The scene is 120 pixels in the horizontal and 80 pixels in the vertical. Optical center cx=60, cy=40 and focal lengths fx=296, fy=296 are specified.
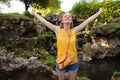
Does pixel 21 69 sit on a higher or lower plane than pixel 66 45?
lower

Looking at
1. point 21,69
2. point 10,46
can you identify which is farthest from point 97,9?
point 21,69

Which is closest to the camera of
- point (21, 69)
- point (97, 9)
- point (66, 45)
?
point (66, 45)

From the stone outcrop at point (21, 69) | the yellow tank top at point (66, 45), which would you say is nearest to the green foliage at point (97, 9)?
the stone outcrop at point (21, 69)

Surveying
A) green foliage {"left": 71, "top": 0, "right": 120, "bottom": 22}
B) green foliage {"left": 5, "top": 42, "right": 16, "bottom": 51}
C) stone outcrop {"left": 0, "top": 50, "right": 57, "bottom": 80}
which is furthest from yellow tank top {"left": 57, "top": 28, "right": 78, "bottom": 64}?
green foliage {"left": 71, "top": 0, "right": 120, "bottom": 22}

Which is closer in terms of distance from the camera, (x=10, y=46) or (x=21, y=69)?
(x=21, y=69)

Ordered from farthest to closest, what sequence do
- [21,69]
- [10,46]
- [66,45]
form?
[10,46] → [21,69] → [66,45]

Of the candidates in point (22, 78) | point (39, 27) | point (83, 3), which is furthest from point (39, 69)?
point (83, 3)

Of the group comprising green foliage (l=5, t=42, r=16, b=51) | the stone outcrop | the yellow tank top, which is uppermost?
the yellow tank top

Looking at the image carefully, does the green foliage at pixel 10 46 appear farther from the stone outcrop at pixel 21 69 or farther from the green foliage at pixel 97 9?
the green foliage at pixel 97 9

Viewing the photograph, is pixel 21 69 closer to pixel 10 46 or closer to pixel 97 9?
pixel 10 46

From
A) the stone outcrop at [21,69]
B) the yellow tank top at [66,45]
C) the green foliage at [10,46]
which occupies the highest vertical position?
the yellow tank top at [66,45]

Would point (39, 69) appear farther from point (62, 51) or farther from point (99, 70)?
point (99, 70)

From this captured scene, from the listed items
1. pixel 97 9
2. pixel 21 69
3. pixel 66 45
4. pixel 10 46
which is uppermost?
pixel 66 45

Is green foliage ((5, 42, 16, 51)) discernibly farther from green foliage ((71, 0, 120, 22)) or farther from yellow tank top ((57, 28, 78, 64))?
green foliage ((71, 0, 120, 22))
